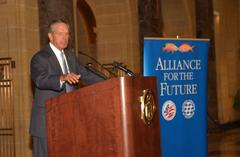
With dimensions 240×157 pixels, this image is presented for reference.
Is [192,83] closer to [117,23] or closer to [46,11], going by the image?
[46,11]

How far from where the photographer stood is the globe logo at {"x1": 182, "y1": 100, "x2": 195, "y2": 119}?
6.37m

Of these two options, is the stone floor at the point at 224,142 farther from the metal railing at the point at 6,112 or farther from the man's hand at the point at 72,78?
the man's hand at the point at 72,78

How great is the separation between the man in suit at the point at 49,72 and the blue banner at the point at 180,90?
5.35ft

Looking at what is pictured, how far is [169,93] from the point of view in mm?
6230

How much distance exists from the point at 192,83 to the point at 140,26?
5.51 meters

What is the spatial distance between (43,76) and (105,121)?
2.37 ft

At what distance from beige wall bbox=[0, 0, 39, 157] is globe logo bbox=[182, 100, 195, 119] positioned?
3202 millimetres

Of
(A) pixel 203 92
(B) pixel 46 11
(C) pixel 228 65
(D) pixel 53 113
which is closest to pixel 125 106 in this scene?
(D) pixel 53 113

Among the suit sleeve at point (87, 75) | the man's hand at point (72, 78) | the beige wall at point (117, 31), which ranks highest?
the beige wall at point (117, 31)

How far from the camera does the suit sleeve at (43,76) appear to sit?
4141mm

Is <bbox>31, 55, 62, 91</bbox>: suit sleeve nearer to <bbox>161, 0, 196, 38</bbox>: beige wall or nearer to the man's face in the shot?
the man's face

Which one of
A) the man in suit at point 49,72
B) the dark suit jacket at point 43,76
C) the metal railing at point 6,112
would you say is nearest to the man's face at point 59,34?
the man in suit at point 49,72

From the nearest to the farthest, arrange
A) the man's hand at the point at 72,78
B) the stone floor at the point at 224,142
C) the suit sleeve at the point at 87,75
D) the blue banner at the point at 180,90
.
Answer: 1. the man's hand at the point at 72,78
2. the suit sleeve at the point at 87,75
3. the blue banner at the point at 180,90
4. the stone floor at the point at 224,142

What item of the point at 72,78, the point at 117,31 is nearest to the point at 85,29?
the point at 117,31
